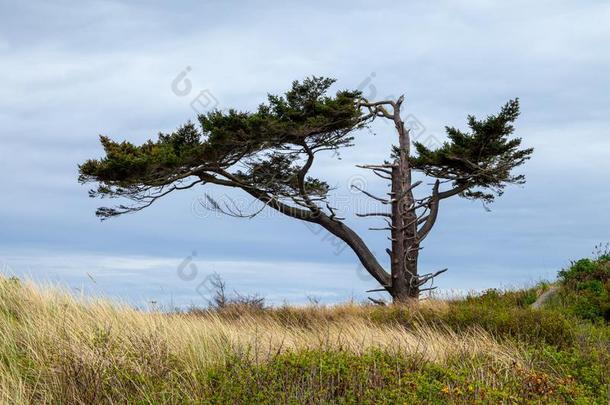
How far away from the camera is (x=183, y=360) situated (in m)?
8.14

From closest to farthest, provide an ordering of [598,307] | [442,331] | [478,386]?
[478,386] < [442,331] < [598,307]

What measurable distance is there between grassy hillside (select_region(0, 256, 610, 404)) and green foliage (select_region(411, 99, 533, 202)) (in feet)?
28.1

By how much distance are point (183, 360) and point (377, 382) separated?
248 cm

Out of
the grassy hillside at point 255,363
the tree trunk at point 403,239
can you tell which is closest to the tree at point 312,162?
the tree trunk at point 403,239

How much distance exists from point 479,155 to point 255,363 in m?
14.2

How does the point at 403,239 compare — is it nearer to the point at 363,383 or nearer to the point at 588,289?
the point at 588,289

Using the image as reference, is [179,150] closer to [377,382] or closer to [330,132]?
[330,132]

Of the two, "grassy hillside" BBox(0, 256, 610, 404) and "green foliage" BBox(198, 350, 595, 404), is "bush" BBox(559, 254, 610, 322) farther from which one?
"green foliage" BBox(198, 350, 595, 404)

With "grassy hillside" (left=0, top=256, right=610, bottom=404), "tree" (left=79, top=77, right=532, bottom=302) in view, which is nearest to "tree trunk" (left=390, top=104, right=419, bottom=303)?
"tree" (left=79, top=77, right=532, bottom=302)

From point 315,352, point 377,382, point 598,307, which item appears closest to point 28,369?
point 315,352

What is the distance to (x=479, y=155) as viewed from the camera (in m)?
20.6

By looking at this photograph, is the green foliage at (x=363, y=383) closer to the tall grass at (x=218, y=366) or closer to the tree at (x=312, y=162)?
the tall grass at (x=218, y=366)

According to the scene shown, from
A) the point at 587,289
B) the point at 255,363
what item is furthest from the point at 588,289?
the point at 255,363

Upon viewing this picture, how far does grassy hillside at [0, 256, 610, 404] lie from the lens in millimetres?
6656
